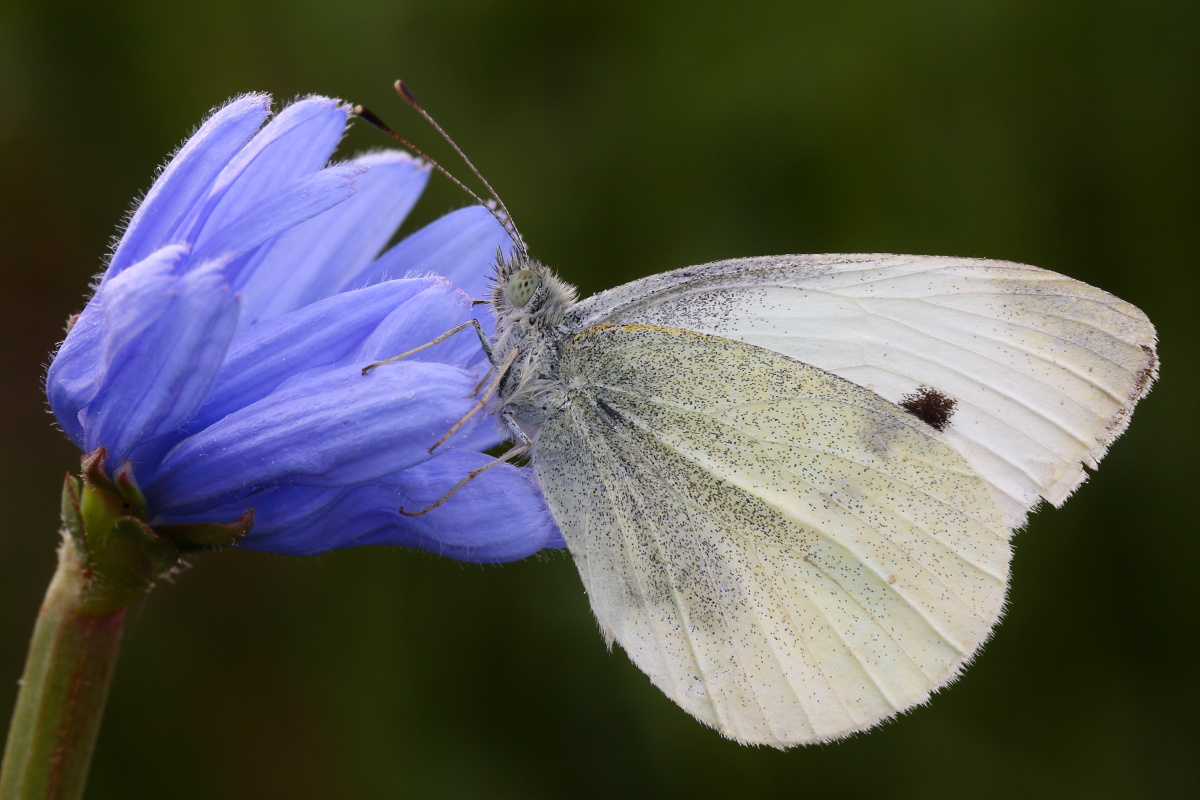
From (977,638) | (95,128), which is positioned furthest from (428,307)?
(95,128)

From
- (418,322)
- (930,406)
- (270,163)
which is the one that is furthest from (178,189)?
(930,406)

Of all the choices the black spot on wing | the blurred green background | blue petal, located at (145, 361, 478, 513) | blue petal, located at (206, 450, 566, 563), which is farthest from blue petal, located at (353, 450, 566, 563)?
the blurred green background

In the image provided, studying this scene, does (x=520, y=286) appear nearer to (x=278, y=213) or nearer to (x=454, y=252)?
(x=454, y=252)

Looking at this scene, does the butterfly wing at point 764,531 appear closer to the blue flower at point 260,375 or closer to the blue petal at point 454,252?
the blue petal at point 454,252

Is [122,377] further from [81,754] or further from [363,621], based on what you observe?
[363,621]

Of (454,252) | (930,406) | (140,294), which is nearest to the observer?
(140,294)
